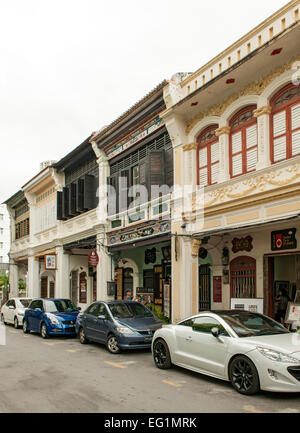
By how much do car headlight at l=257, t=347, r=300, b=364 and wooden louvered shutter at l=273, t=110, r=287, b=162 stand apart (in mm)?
5918

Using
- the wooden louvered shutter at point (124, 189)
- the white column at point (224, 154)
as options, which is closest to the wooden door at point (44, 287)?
the wooden louvered shutter at point (124, 189)

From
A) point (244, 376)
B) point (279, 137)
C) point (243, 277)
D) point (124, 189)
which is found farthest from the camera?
point (124, 189)

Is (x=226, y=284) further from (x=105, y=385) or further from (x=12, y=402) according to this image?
(x=12, y=402)

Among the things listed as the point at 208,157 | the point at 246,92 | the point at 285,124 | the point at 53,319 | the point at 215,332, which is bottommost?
the point at 53,319

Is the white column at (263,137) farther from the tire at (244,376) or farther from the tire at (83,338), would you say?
the tire at (83,338)

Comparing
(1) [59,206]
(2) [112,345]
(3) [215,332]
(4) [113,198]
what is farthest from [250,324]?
(1) [59,206]

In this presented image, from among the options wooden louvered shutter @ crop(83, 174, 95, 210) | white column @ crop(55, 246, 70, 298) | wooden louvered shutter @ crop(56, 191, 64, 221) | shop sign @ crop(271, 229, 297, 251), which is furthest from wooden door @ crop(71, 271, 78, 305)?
shop sign @ crop(271, 229, 297, 251)

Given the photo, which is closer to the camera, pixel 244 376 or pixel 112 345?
pixel 244 376

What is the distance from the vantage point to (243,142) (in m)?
13.7

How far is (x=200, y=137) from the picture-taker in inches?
615

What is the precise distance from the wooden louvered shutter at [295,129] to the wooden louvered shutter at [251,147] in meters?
1.44

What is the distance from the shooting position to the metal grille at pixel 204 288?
16.9 metres

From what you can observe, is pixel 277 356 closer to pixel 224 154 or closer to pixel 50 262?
pixel 224 154

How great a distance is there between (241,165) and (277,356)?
23.2 ft
